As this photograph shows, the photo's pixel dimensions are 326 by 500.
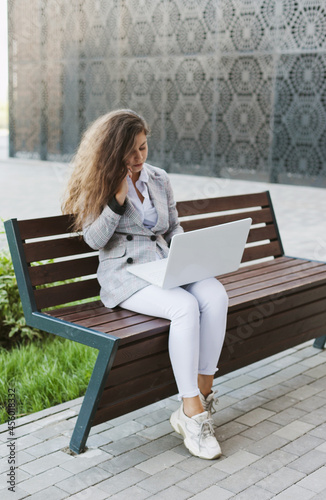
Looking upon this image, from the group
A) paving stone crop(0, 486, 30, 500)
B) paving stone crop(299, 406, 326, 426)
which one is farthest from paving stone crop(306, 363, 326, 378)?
paving stone crop(0, 486, 30, 500)

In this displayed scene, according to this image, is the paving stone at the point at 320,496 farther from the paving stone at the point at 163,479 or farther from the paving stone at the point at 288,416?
the paving stone at the point at 288,416

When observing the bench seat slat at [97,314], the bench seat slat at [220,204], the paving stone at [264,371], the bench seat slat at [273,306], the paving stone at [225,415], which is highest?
the bench seat slat at [220,204]

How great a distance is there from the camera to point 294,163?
1277cm

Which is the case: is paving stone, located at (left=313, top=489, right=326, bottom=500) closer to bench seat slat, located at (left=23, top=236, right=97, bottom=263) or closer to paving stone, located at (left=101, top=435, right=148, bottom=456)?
paving stone, located at (left=101, top=435, right=148, bottom=456)

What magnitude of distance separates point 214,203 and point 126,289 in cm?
118

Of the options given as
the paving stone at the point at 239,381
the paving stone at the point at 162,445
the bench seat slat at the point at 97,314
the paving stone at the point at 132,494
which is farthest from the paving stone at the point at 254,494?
the paving stone at the point at 239,381

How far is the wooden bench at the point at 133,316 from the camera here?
2703 millimetres

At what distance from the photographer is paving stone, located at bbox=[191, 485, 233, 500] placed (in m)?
2.46

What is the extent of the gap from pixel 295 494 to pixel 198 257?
99cm

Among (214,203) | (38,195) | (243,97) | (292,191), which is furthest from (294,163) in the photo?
(214,203)

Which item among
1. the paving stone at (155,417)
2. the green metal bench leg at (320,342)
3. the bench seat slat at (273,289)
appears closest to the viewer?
the paving stone at (155,417)

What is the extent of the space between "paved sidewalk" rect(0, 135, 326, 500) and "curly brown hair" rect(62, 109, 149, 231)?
3.12ft

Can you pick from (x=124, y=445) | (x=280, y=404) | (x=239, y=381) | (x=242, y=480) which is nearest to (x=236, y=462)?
(x=242, y=480)

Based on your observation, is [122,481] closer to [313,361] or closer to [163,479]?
[163,479]
